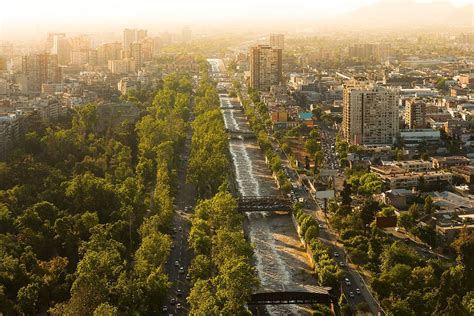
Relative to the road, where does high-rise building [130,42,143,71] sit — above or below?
above

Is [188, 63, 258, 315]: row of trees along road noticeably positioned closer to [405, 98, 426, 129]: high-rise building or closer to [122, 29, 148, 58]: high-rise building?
[405, 98, 426, 129]: high-rise building

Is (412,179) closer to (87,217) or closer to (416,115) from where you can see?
(416,115)

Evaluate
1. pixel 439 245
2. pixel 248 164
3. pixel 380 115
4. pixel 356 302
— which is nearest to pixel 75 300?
pixel 356 302

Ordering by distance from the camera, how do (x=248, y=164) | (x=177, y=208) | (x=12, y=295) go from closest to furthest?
1. (x=12, y=295)
2. (x=177, y=208)
3. (x=248, y=164)

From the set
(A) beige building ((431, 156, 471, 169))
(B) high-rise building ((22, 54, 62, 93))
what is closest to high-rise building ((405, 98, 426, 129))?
(A) beige building ((431, 156, 471, 169))

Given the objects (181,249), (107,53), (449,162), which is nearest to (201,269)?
(181,249)

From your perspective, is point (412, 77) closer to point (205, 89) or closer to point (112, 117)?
point (205, 89)
